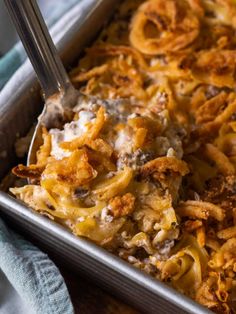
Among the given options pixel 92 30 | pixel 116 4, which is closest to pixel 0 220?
pixel 92 30

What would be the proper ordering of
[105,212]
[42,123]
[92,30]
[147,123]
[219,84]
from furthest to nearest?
1. [92,30]
2. [219,84]
3. [42,123]
4. [147,123]
5. [105,212]

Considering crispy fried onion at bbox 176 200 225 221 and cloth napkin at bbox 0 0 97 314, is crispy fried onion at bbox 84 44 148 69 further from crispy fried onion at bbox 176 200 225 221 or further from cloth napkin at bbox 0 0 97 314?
crispy fried onion at bbox 176 200 225 221

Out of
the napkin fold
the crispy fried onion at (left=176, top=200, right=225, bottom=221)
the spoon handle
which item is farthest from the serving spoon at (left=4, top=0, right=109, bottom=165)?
the crispy fried onion at (left=176, top=200, right=225, bottom=221)

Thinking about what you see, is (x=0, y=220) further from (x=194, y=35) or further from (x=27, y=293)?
(x=194, y=35)

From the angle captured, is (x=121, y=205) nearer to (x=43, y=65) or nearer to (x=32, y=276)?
(x=32, y=276)

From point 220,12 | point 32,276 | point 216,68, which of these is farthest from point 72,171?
point 220,12

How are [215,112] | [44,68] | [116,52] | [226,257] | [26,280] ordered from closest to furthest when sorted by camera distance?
[226,257], [26,280], [44,68], [215,112], [116,52]

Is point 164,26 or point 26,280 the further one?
point 164,26
